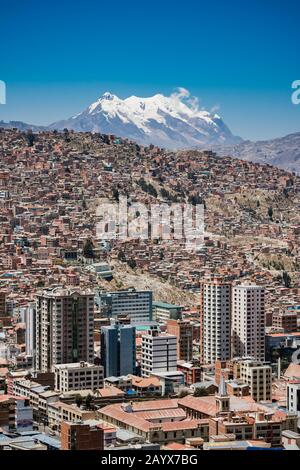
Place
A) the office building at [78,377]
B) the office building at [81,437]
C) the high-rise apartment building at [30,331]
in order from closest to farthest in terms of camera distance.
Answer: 1. the office building at [81,437]
2. the office building at [78,377]
3. the high-rise apartment building at [30,331]

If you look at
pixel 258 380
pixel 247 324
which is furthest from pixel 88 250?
pixel 258 380

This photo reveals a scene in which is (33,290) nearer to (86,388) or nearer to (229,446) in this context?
(86,388)

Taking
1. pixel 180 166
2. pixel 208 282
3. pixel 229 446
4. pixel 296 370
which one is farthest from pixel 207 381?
pixel 180 166

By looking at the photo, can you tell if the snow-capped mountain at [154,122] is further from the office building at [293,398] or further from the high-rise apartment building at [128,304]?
the office building at [293,398]

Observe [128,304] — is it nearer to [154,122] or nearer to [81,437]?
[81,437]

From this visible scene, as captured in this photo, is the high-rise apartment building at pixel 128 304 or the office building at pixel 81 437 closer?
the office building at pixel 81 437

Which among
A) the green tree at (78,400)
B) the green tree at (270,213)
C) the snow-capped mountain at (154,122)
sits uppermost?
the snow-capped mountain at (154,122)

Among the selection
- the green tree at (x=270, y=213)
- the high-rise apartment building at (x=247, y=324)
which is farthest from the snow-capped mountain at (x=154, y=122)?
the high-rise apartment building at (x=247, y=324)
